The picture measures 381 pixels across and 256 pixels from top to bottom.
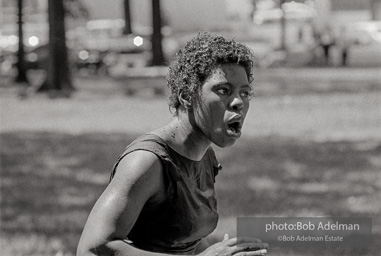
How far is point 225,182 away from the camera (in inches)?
328

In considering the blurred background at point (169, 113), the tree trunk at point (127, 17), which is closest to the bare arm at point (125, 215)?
the blurred background at point (169, 113)

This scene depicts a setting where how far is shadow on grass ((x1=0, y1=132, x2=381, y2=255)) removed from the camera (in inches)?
264

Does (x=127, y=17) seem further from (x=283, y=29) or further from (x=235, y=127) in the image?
(x=235, y=127)

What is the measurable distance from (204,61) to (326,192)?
553 centimetres

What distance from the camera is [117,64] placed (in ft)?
89.0

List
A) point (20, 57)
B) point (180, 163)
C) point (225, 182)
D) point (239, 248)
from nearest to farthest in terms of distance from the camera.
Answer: point (239, 248) → point (180, 163) → point (225, 182) → point (20, 57)

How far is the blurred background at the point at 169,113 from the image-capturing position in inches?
287

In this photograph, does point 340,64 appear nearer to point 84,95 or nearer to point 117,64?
point 117,64

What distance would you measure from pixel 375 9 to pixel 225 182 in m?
27.7

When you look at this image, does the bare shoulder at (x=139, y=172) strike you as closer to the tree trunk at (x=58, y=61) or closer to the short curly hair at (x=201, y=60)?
the short curly hair at (x=201, y=60)

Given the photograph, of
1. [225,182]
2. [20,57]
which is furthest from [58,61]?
[225,182]

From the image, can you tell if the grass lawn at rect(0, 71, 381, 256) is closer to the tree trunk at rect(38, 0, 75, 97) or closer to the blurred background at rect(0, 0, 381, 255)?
the blurred background at rect(0, 0, 381, 255)

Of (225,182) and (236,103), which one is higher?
(236,103)

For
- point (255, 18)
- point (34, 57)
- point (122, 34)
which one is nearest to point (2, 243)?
point (34, 57)
